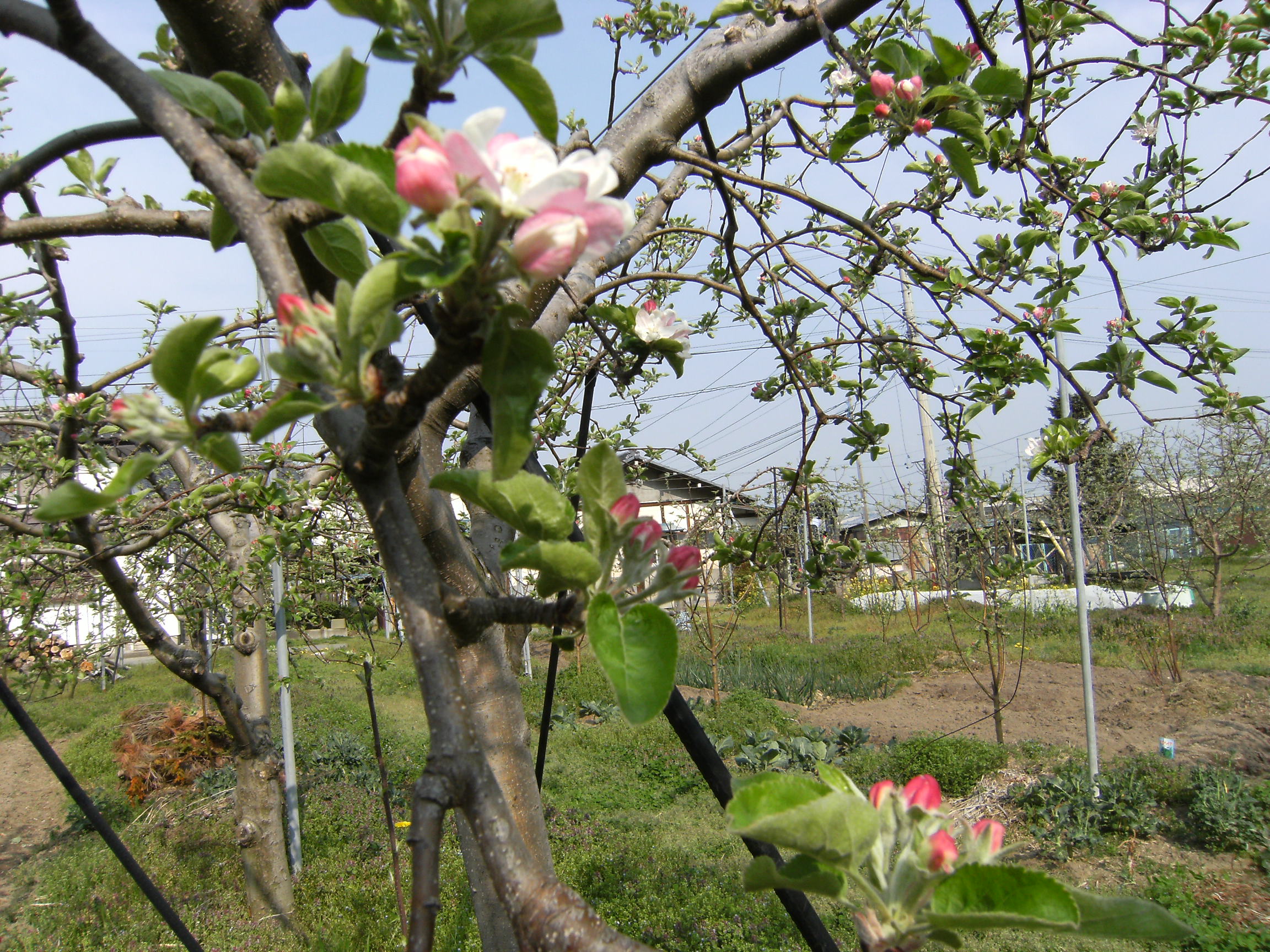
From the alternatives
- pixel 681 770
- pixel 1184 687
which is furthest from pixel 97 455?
pixel 1184 687

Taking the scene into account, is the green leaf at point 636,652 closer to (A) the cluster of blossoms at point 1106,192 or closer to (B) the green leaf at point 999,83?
(B) the green leaf at point 999,83

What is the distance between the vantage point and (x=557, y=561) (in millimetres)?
480

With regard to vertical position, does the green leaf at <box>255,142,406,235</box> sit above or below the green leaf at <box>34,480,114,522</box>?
above

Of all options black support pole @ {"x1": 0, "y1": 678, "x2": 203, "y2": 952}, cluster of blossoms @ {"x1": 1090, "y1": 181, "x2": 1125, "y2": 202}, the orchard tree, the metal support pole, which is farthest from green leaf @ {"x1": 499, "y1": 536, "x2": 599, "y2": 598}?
the metal support pole

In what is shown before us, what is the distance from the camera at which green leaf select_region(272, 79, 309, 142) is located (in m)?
0.49

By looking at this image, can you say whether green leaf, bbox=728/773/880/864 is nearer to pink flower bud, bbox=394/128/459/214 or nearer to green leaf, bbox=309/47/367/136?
pink flower bud, bbox=394/128/459/214

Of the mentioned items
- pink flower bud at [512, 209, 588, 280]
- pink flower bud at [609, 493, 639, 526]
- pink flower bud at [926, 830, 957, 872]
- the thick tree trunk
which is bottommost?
the thick tree trunk

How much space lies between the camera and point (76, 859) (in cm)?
534

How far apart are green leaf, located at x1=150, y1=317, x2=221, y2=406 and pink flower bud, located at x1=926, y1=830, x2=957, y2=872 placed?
511 millimetres

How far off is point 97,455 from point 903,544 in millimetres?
15992

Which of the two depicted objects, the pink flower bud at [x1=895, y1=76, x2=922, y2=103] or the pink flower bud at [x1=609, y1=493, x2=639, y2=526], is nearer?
the pink flower bud at [x1=609, y1=493, x2=639, y2=526]

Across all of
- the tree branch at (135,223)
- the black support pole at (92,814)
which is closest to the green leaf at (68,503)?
the tree branch at (135,223)

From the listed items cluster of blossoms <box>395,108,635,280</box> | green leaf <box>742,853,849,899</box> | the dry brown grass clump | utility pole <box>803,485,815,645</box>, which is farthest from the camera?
the dry brown grass clump

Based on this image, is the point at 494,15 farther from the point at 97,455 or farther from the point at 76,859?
the point at 76,859
